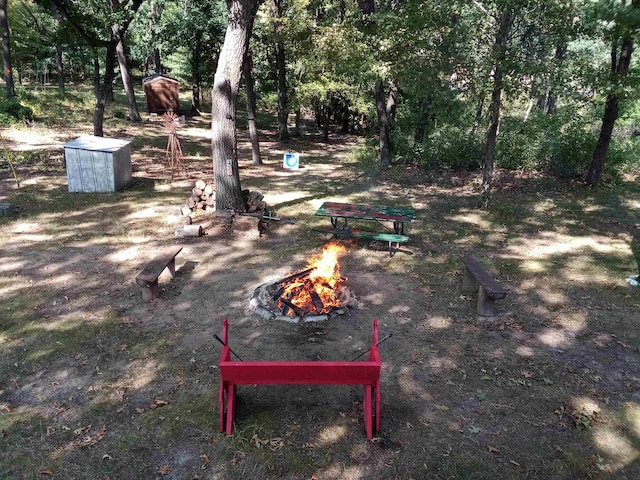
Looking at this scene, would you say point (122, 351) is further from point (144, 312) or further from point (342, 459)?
point (342, 459)

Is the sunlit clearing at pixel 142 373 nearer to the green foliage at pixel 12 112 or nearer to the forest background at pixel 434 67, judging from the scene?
the forest background at pixel 434 67

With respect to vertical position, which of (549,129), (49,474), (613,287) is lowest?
(49,474)

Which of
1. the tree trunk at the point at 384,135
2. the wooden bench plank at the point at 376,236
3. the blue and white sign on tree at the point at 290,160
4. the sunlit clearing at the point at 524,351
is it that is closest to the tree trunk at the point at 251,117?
the blue and white sign on tree at the point at 290,160

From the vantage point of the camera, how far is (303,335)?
21.5ft

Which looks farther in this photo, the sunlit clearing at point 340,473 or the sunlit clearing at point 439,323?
the sunlit clearing at point 439,323

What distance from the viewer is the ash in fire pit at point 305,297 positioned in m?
6.90

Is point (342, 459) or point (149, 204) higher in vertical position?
point (149, 204)

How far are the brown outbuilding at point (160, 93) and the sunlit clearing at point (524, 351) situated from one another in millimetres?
27827

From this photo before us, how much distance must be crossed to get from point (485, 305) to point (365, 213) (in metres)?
3.78

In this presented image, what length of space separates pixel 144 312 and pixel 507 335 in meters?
5.91

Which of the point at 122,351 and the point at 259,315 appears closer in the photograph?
the point at 122,351

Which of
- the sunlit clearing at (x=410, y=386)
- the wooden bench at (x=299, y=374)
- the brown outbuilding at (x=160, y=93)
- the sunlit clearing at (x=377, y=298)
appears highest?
the brown outbuilding at (x=160, y=93)

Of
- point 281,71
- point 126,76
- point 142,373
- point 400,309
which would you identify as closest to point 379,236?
point 400,309

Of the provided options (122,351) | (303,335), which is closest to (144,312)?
(122,351)
